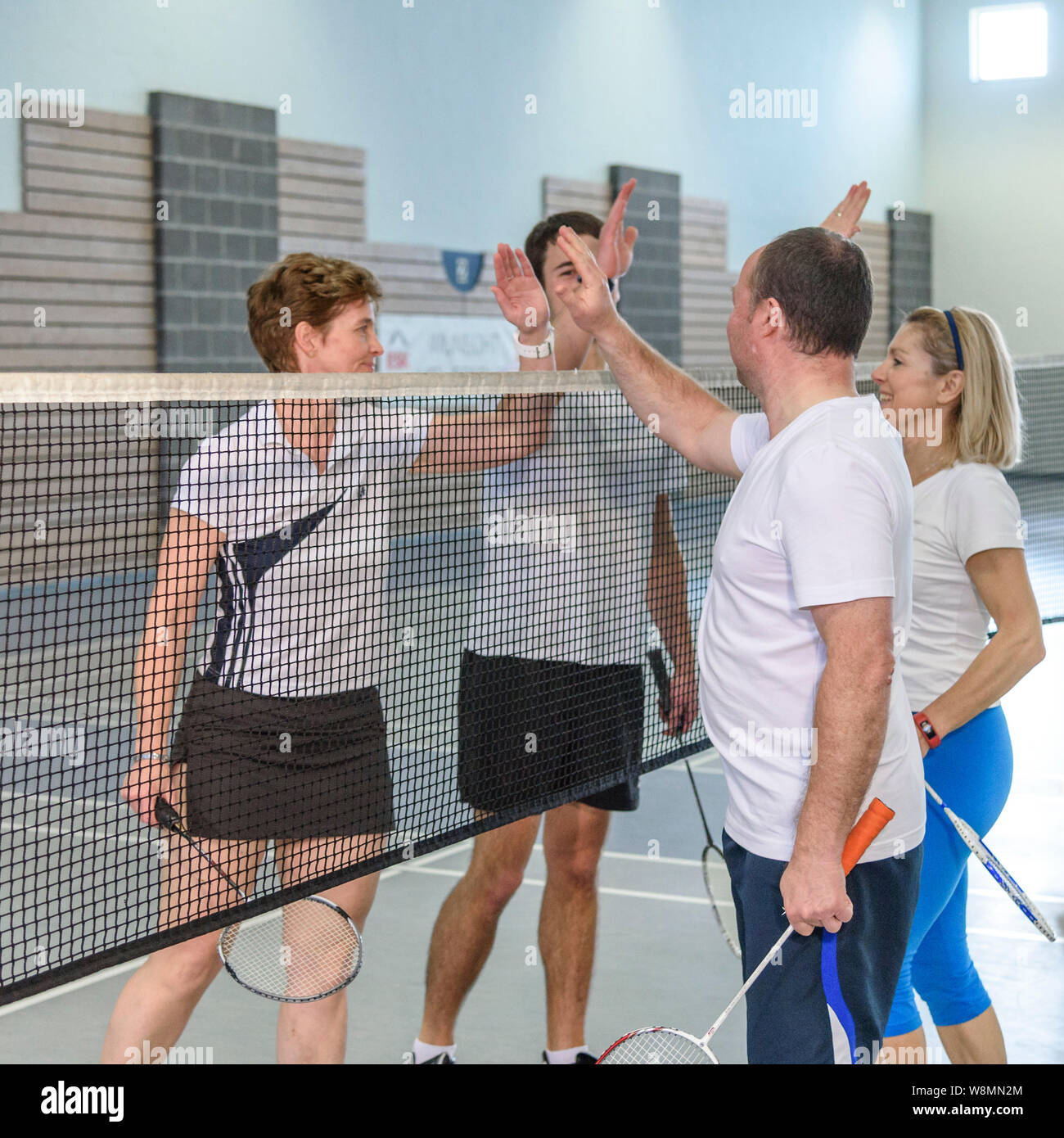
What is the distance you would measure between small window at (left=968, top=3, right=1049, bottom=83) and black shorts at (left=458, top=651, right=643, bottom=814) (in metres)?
17.2

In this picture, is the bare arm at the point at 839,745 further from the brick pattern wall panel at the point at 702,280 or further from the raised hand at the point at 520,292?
the brick pattern wall panel at the point at 702,280

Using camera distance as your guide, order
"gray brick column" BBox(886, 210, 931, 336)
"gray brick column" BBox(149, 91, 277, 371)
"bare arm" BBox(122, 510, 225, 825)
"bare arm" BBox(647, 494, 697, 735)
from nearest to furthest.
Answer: "bare arm" BBox(122, 510, 225, 825), "bare arm" BBox(647, 494, 697, 735), "gray brick column" BBox(149, 91, 277, 371), "gray brick column" BBox(886, 210, 931, 336)

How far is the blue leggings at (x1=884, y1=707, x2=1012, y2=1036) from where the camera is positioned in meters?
2.68

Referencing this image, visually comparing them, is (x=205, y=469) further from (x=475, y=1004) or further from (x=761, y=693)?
(x=475, y=1004)

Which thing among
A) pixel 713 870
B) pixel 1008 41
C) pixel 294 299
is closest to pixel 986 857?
pixel 713 870

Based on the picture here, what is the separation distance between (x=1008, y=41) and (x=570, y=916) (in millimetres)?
17688

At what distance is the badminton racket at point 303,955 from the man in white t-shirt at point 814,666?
2.57 feet

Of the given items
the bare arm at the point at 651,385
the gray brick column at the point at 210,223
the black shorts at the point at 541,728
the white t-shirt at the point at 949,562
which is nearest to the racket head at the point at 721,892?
the black shorts at the point at 541,728

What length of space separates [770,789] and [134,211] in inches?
328

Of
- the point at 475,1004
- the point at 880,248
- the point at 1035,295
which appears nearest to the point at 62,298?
the point at 475,1004

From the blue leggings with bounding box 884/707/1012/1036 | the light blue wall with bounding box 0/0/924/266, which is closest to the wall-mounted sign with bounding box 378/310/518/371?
the light blue wall with bounding box 0/0/924/266

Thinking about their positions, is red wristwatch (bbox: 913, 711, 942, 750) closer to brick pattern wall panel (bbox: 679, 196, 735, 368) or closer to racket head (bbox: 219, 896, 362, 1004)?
racket head (bbox: 219, 896, 362, 1004)

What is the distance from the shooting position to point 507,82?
39.4 ft

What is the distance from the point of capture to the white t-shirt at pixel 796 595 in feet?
6.21
